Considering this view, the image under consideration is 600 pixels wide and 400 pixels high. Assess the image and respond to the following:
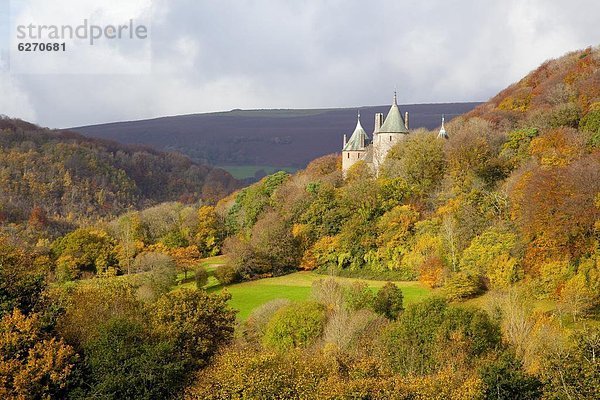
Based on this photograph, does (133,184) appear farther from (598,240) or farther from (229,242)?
(598,240)

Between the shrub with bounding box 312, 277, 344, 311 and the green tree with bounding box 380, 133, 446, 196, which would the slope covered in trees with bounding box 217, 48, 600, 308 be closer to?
the green tree with bounding box 380, 133, 446, 196

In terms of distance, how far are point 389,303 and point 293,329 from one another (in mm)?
6228

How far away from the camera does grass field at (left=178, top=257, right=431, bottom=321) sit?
41.5 meters

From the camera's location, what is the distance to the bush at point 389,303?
111ft

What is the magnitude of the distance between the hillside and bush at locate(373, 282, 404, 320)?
60539 millimetres

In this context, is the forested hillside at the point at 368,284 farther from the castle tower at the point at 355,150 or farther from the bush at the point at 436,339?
the castle tower at the point at 355,150

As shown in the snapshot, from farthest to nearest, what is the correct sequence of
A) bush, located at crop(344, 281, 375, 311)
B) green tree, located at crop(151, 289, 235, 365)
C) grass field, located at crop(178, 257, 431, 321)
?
grass field, located at crop(178, 257, 431, 321) → bush, located at crop(344, 281, 375, 311) → green tree, located at crop(151, 289, 235, 365)

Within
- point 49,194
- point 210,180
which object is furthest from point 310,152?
point 49,194

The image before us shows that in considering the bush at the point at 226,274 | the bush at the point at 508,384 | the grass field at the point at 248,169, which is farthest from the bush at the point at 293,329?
the grass field at the point at 248,169

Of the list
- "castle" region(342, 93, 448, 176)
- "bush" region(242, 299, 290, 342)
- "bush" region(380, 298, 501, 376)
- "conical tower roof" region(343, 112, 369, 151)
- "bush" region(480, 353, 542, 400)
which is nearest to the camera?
"bush" region(480, 353, 542, 400)

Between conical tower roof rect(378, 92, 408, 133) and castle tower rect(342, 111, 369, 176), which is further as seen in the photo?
castle tower rect(342, 111, 369, 176)

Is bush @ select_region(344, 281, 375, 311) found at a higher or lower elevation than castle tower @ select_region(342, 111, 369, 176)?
lower

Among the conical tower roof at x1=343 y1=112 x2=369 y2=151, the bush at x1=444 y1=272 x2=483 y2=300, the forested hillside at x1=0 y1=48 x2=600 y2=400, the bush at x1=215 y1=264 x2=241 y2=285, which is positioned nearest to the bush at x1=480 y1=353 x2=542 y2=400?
the forested hillside at x1=0 y1=48 x2=600 y2=400

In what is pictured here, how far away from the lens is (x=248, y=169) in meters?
176
